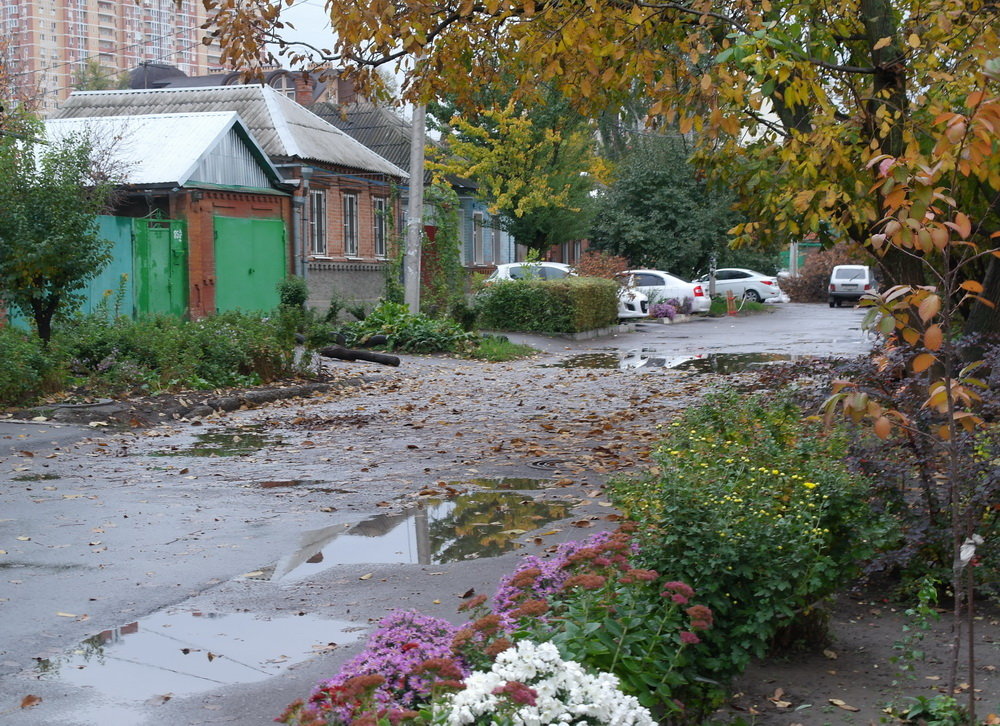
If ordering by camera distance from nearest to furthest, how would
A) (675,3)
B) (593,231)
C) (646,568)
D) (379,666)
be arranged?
1. (379,666)
2. (646,568)
3. (675,3)
4. (593,231)

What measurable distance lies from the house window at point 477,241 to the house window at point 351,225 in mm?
11522

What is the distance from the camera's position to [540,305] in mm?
27469

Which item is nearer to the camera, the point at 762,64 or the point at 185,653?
the point at 185,653

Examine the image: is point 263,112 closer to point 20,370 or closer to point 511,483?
point 20,370

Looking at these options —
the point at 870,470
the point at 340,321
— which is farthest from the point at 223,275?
the point at 870,470

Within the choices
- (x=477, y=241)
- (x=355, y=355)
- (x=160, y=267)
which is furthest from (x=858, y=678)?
(x=477, y=241)

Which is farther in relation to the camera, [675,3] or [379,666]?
[675,3]

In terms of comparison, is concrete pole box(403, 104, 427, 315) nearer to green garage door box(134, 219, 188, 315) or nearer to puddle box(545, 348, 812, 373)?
puddle box(545, 348, 812, 373)

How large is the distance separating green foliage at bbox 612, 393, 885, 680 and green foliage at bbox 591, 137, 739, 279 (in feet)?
120

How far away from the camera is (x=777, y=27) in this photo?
9453mm

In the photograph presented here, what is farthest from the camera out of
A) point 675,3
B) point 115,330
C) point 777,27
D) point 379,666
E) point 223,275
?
point 223,275

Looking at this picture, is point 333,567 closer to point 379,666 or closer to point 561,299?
point 379,666

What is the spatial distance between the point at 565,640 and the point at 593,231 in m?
40.4

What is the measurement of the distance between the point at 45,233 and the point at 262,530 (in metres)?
7.76
